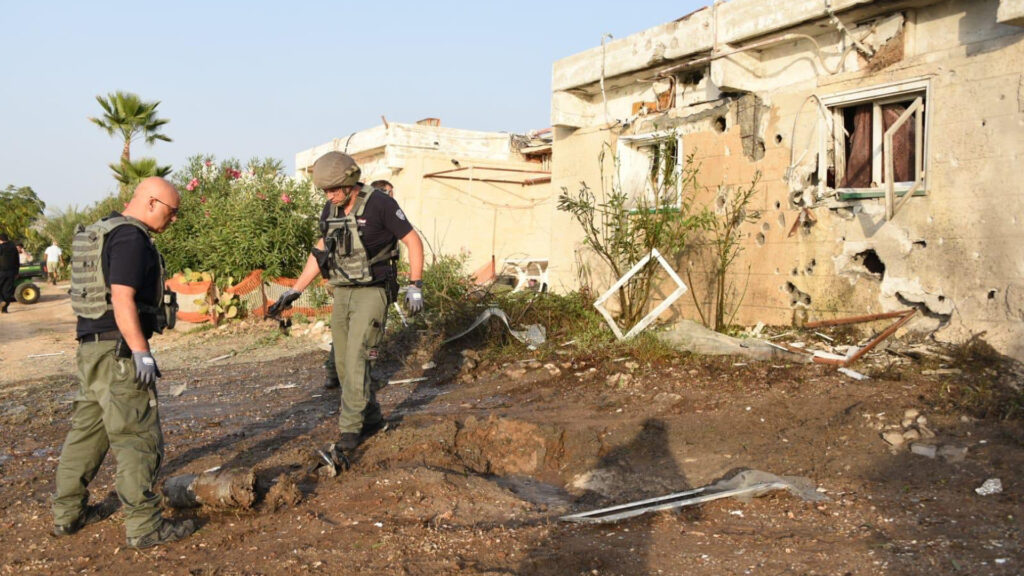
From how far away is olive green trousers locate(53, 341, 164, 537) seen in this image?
3426 millimetres

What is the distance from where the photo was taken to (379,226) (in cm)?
491

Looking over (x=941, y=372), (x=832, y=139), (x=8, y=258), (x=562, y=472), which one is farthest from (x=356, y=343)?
(x=8, y=258)

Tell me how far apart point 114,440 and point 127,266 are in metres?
0.78

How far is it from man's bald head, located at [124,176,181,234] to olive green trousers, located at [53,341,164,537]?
1.92 ft

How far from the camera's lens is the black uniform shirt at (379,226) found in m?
4.86

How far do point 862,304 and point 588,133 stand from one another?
14.0 feet

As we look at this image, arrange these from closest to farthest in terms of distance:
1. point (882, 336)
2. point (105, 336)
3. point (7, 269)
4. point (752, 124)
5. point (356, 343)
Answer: point (105, 336)
point (356, 343)
point (882, 336)
point (752, 124)
point (7, 269)

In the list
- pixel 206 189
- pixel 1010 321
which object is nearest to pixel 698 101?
pixel 1010 321

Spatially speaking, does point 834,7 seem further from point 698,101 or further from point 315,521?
point 315,521

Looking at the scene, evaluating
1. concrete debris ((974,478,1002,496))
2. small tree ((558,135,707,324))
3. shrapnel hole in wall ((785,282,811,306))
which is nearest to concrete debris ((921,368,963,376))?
shrapnel hole in wall ((785,282,811,306))

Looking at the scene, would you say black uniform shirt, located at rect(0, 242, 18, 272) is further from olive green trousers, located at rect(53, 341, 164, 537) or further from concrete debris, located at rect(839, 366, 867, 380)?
concrete debris, located at rect(839, 366, 867, 380)

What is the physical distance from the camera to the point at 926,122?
658cm

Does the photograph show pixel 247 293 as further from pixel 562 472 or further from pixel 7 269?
pixel 7 269

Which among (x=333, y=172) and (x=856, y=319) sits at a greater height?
(x=333, y=172)
